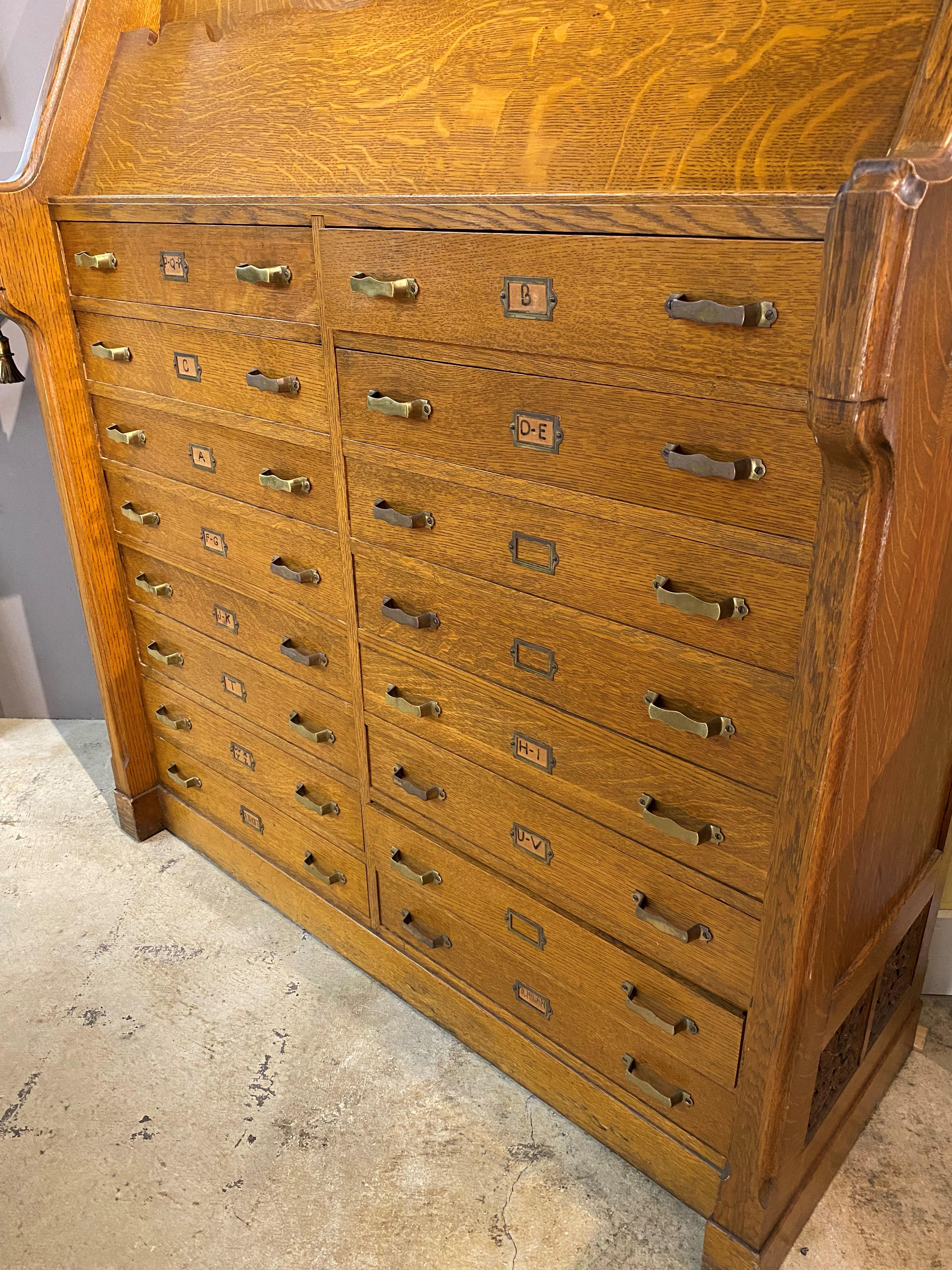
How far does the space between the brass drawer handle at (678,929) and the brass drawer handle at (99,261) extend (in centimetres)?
161

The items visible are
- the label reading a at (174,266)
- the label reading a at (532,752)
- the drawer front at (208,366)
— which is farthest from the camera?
the label reading a at (174,266)

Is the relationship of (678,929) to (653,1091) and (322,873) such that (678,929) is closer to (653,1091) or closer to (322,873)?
(653,1091)

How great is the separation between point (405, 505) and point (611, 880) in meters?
0.68

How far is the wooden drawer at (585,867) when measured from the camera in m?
1.35

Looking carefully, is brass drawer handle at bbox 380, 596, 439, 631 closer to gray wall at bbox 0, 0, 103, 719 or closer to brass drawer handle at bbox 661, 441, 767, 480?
brass drawer handle at bbox 661, 441, 767, 480

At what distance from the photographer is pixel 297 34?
5.44ft

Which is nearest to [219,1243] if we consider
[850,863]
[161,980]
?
[161,980]

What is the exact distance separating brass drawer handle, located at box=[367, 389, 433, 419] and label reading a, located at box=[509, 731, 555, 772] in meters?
0.52

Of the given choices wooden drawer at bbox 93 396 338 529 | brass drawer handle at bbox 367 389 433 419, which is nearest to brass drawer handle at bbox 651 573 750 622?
brass drawer handle at bbox 367 389 433 419

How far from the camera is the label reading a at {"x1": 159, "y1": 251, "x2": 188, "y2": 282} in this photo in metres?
1.76

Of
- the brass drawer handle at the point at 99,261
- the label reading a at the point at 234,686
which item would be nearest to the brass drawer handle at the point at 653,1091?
the label reading a at the point at 234,686

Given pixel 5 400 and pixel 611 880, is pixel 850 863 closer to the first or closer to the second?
pixel 611 880

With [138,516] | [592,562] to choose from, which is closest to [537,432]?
[592,562]

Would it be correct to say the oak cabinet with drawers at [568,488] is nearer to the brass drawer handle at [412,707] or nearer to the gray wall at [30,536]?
the brass drawer handle at [412,707]
